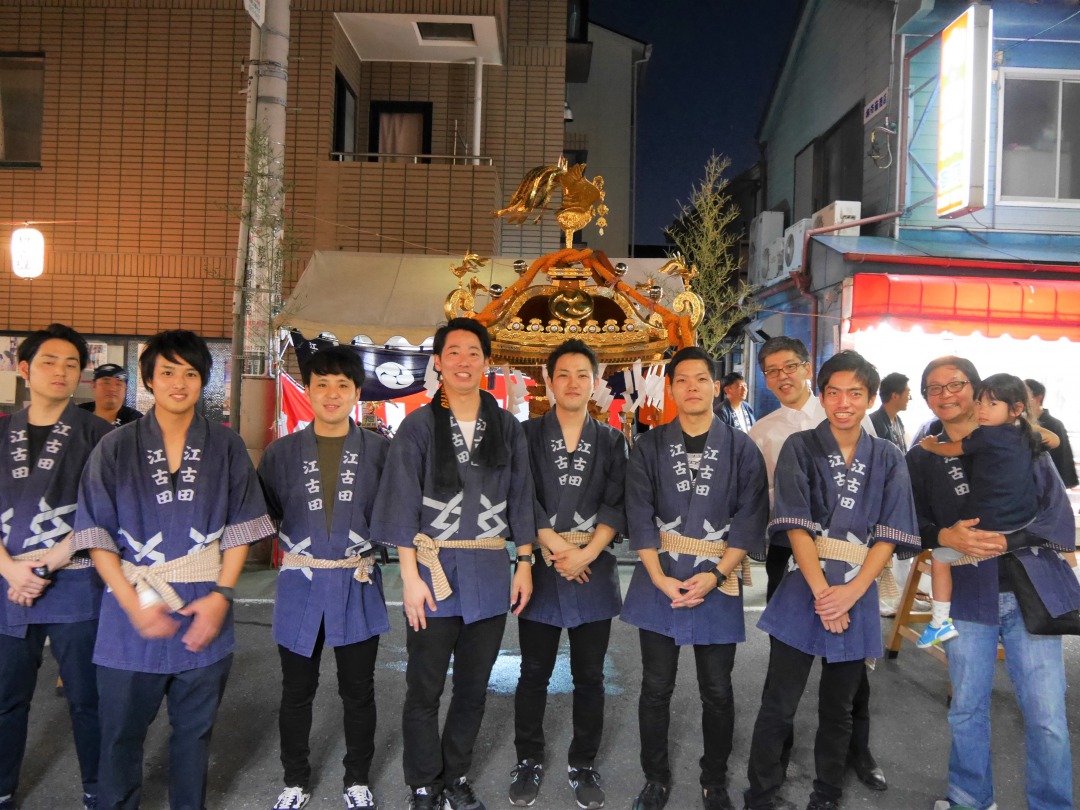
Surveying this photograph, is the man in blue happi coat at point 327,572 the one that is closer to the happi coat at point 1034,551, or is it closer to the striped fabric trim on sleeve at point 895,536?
the striped fabric trim on sleeve at point 895,536

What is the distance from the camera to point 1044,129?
408 inches

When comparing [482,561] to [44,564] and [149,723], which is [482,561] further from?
[44,564]

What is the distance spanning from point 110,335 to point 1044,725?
1003 cm

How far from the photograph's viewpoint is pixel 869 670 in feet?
16.3

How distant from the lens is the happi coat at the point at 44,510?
10.3 feet

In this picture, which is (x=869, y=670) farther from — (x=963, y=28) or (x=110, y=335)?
(x=110, y=335)

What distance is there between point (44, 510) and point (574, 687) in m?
2.37

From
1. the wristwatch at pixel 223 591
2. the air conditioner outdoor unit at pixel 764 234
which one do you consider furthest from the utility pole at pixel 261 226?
the air conditioner outdoor unit at pixel 764 234

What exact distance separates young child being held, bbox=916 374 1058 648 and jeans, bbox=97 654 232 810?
2.81 m

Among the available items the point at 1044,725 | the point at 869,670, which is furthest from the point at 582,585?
the point at 869,670

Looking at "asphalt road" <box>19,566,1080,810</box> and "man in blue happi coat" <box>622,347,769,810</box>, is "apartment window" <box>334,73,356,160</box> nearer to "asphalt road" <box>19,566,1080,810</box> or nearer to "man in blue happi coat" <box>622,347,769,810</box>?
"asphalt road" <box>19,566,1080,810</box>

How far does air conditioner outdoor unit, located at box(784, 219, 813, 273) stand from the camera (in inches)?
472

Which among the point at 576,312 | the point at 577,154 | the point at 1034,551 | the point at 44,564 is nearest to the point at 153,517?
the point at 44,564

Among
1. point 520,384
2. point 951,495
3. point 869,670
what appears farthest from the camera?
point 520,384
